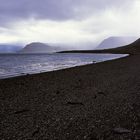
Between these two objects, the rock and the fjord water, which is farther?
the fjord water

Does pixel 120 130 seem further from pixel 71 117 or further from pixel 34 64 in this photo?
pixel 34 64

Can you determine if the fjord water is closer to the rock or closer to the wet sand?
the wet sand

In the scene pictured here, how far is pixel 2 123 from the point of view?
29.3 feet

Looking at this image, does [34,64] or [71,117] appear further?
[34,64]

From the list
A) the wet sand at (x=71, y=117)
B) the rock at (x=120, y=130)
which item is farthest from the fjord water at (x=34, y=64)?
the rock at (x=120, y=130)

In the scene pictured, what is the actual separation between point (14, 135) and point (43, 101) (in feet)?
16.1

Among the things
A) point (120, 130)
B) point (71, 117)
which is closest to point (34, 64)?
point (71, 117)

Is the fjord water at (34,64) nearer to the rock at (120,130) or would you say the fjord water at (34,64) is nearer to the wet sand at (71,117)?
the wet sand at (71,117)

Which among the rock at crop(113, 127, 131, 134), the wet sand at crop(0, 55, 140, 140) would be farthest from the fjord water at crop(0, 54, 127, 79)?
the rock at crop(113, 127, 131, 134)

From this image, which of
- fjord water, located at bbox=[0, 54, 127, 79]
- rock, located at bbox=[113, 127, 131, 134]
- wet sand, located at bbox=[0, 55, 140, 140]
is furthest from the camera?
fjord water, located at bbox=[0, 54, 127, 79]

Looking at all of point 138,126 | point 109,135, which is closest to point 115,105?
point 138,126

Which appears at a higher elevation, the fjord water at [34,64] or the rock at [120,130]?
the rock at [120,130]

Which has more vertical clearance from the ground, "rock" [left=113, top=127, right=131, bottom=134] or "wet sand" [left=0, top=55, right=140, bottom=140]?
"rock" [left=113, top=127, right=131, bottom=134]

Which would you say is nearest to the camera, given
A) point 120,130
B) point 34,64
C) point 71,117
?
point 120,130
